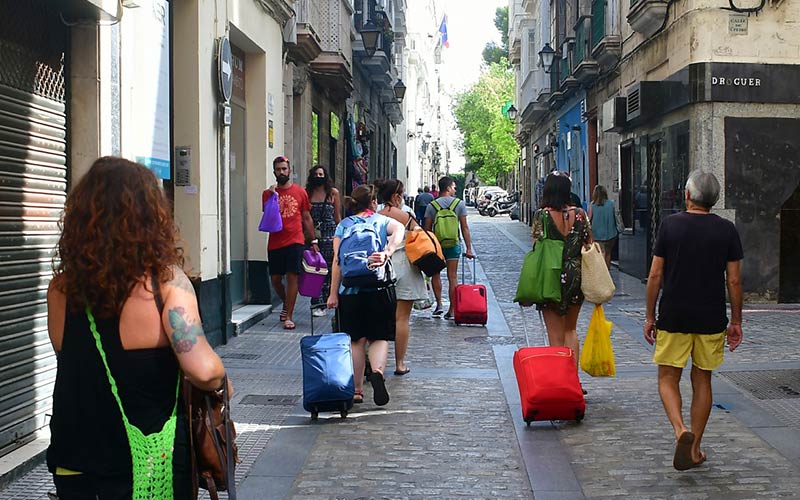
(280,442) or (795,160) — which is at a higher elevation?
(795,160)

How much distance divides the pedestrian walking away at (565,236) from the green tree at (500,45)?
243ft

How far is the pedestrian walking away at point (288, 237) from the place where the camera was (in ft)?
37.3

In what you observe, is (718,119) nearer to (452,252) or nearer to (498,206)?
(452,252)

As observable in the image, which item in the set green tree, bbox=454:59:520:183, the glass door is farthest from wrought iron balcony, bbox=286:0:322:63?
green tree, bbox=454:59:520:183

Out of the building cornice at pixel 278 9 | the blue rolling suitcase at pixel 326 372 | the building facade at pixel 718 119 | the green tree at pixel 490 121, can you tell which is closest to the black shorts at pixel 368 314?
the blue rolling suitcase at pixel 326 372

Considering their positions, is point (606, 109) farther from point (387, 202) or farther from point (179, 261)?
point (179, 261)

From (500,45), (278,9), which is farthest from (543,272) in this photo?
(500,45)

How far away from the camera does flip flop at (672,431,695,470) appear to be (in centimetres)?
547

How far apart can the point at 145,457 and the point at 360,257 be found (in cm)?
453

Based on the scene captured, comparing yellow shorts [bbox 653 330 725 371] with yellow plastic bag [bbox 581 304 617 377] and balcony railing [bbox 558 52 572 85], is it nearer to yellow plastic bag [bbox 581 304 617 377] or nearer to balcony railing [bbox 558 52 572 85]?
yellow plastic bag [bbox 581 304 617 377]

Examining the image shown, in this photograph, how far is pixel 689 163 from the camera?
47.1ft

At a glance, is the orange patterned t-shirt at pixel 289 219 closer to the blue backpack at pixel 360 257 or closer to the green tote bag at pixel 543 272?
the blue backpack at pixel 360 257

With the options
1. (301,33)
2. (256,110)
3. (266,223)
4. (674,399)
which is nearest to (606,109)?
(301,33)

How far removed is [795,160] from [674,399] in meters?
9.55
